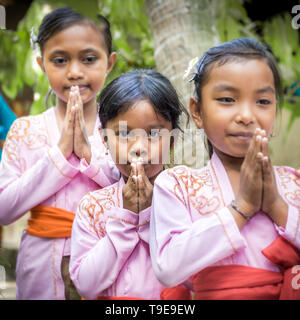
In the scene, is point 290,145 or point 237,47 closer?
point 237,47

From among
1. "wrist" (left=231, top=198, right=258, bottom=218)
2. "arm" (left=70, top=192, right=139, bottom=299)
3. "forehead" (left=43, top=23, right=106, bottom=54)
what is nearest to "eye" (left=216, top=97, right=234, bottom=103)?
"wrist" (left=231, top=198, right=258, bottom=218)

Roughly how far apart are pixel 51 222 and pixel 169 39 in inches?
26.7

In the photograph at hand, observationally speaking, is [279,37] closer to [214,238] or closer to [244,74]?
[244,74]

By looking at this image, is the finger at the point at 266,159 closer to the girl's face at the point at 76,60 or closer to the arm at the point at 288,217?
the arm at the point at 288,217

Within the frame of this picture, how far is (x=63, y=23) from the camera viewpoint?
1.17m

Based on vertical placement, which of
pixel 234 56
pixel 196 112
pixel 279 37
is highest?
pixel 279 37

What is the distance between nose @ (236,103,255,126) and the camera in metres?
0.90

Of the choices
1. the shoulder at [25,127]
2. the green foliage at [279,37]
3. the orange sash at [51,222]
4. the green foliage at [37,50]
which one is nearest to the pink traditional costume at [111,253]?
the orange sash at [51,222]

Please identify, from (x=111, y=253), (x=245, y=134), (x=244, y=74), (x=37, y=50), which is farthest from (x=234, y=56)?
(x=37, y=50)

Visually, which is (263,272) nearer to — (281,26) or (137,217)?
(137,217)

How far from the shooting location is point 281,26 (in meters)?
1.25

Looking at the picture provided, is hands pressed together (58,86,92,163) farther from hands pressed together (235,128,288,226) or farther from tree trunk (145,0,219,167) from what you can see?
hands pressed together (235,128,288,226)
